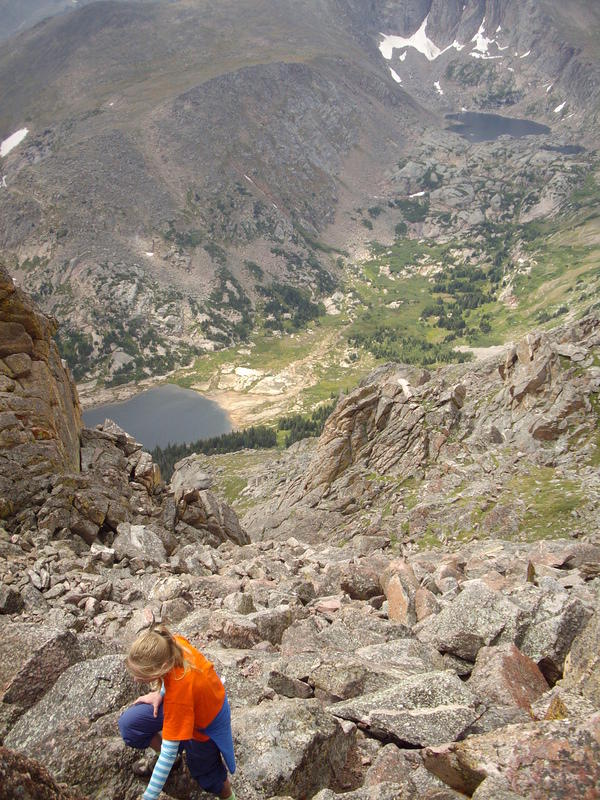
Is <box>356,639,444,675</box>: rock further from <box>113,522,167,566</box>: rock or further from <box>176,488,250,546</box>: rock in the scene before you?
<box>176,488,250,546</box>: rock

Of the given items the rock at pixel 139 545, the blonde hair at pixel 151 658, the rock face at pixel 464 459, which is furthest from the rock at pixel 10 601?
the rock face at pixel 464 459

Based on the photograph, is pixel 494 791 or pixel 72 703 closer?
pixel 494 791

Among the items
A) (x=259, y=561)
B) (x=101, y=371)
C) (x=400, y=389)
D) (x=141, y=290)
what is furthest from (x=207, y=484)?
(x=141, y=290)

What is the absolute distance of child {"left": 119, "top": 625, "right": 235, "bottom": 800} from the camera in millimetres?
7293

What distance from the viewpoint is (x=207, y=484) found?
3322 inches

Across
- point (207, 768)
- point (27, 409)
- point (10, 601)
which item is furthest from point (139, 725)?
point (27, 409)

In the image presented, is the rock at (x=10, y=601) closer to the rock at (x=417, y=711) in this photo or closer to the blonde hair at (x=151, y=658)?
the blonde hair at (x=151, y=658)

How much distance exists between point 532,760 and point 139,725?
5.85 meters

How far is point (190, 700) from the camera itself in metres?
7.47

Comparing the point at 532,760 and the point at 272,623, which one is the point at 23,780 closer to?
the point at 532,760

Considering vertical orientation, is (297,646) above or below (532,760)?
below

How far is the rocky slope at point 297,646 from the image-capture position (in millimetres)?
7727

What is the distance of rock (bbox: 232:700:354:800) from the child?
75cm

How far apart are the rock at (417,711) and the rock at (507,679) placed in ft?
2.27
